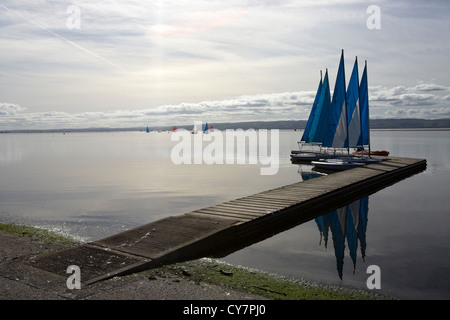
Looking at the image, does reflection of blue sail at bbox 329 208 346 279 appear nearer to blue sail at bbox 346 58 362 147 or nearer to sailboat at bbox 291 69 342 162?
blue sail at bbox 346 58 362 147

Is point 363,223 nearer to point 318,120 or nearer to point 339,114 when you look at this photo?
point 339,114

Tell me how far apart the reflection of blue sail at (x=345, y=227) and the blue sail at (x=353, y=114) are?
42.3 ft

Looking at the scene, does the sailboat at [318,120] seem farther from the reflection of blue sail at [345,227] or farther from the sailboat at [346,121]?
the reflection of blue sail at [345,227]

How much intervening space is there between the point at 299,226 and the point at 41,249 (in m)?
8.45

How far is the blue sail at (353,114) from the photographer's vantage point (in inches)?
1229

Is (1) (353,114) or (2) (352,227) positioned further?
(1) (353,114)

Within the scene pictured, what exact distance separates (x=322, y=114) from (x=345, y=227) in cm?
2402

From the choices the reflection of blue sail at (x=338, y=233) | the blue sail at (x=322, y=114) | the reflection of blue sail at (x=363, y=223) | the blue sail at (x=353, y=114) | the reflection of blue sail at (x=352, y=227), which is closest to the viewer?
the reflection of blue sail at (x=338, y=233)

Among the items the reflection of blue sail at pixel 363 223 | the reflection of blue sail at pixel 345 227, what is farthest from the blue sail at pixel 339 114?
the reflection of blue sail at pixel 345 227

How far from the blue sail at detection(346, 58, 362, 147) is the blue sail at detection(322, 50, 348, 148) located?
2.34ft

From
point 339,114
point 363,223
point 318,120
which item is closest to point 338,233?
point 363,223

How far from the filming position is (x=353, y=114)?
31.3 m

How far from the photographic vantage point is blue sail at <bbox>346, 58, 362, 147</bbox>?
31.2 m
